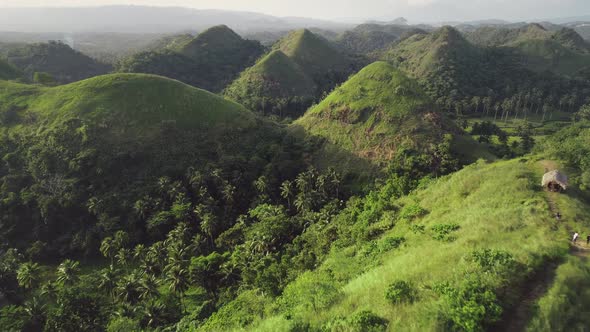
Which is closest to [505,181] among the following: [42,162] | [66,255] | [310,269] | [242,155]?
[310,269]

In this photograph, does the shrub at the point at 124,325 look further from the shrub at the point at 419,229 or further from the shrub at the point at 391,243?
the shrub at the point at 419,229

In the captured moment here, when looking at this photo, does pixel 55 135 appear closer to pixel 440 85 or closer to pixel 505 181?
pixel 505 181

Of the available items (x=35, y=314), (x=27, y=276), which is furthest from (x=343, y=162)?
(x=27, y=276)

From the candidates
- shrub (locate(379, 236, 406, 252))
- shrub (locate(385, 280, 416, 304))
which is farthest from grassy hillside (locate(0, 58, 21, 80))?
shrub (locate(385, 280, 416, 304))

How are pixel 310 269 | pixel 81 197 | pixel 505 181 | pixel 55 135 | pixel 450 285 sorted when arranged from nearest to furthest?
1. pixel 450 285
2. pixel 310 269
3. pixel 505 181
4. pixel 81 197
5. pixel 55 135

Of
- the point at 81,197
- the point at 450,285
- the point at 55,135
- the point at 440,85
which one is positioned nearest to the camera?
the point at 450,285

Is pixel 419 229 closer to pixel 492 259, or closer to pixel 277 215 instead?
pixel 492 259
